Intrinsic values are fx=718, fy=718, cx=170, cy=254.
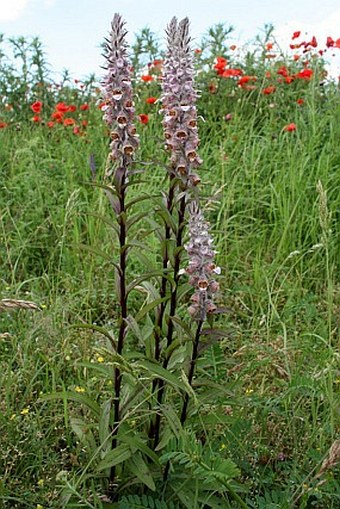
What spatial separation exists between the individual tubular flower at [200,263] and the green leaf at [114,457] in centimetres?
43

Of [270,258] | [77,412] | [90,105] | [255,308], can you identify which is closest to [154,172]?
[270,258]

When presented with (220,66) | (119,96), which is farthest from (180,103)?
(220,66)

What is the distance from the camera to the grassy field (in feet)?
7.32

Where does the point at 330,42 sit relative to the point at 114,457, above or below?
above

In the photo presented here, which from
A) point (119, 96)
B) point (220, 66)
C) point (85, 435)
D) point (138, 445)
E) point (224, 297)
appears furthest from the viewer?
point (220, 66)

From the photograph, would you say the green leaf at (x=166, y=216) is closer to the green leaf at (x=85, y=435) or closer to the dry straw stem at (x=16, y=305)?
the dry straw stem at (x=16, y=305)

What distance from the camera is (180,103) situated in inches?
74.4

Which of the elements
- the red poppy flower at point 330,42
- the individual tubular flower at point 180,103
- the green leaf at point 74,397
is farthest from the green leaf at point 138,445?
the red poppy flower at point 330,42

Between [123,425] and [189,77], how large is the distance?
3.24 ft

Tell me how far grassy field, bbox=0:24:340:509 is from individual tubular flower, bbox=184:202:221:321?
19cm

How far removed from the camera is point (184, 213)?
1997 millimetres

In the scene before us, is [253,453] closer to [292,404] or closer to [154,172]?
[292,404]

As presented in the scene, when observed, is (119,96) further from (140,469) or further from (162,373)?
(140,469)

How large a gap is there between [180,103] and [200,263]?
42 centimetres
